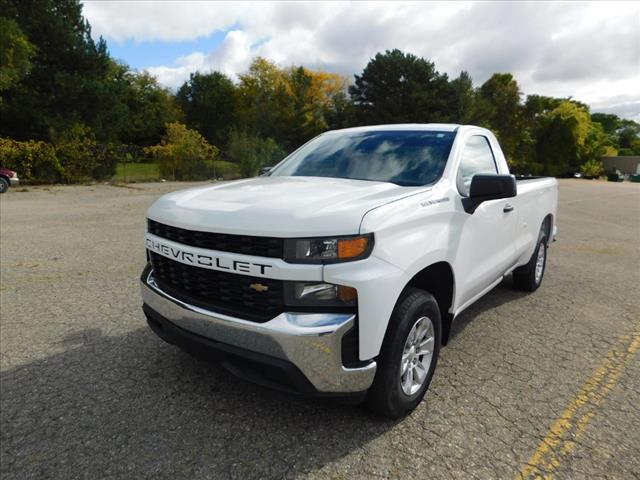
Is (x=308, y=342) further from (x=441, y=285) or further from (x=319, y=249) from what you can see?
(x=441, y=285)

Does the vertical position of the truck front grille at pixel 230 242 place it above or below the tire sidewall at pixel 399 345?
above

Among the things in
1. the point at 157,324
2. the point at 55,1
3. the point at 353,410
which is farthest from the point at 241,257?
the point at 55,1

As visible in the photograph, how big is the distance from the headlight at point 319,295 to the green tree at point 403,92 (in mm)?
40090

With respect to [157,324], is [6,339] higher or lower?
lower

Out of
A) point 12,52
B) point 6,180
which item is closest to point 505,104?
point 12,52

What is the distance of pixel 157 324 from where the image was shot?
284 centimetres

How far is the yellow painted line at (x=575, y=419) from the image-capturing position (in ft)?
7.56

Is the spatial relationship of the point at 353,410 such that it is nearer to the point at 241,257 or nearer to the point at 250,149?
the point at 241,257

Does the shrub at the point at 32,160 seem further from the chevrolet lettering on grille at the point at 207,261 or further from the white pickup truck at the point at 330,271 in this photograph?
the chevrolet lettering on grille at the point at 207,261

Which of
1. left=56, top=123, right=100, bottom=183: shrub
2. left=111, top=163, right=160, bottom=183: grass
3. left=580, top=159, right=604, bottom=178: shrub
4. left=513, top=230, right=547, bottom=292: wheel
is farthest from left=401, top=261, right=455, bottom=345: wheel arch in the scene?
left=580, top=159, right=604, bottom=178: shrub

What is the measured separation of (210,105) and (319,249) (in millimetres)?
64979

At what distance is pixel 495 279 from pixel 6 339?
4252mm

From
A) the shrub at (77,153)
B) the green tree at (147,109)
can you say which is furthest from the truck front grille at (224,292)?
the green tree at (147,109)

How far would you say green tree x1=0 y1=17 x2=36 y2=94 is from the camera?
1905 centimetres
